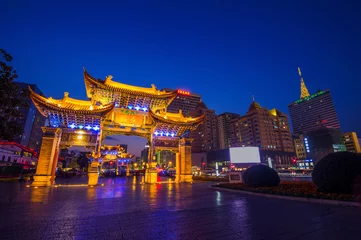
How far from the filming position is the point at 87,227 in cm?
444

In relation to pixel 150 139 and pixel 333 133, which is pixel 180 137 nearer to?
pixel 150 139

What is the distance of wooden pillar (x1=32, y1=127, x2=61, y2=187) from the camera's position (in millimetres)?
16719

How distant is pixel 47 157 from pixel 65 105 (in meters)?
5.63

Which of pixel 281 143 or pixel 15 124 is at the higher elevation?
pixel 281 143

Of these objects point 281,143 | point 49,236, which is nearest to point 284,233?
point 49,236

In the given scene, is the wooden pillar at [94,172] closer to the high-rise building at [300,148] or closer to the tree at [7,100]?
the tree at [7,100]

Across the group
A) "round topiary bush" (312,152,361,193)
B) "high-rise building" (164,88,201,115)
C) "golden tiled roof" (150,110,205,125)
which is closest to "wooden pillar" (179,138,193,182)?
"golden tiled roof" (150,110,205,125)

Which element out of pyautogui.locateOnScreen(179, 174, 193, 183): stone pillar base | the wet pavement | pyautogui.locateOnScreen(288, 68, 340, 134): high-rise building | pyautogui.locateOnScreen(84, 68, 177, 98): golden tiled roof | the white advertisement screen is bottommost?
the wet pavement

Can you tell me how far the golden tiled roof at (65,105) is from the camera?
1683cm

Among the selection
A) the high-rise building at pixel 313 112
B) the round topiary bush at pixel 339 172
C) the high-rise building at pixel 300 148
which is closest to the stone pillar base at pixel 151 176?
the round topiary bush at pixel 339 172

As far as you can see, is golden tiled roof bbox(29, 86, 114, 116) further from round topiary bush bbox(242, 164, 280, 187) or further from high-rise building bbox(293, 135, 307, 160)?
high-rise building bbox(293, 135, 307, 160)

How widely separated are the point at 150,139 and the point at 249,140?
91.2 meters

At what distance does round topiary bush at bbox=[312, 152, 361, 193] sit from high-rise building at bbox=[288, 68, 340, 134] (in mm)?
150914

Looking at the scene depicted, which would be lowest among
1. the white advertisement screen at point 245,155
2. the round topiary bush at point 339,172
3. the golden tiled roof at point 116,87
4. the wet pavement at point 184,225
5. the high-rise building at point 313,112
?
the wet pavement at point 184,225
